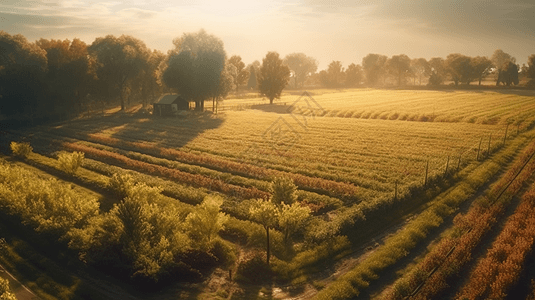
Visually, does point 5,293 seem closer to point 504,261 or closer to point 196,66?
point 504,261

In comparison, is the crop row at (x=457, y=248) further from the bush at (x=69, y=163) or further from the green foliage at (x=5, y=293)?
the bush at (x=69, y=163)

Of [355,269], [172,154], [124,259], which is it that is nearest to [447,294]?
[355,269]

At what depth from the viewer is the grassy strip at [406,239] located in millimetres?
17047

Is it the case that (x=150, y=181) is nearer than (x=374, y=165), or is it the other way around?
(x=150, y=181)

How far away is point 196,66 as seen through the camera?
73000 millimetres

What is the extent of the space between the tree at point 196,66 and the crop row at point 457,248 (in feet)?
192

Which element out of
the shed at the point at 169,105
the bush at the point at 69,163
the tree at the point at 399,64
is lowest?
the bush at the point at 69,163

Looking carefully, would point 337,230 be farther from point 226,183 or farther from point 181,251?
point 226,183

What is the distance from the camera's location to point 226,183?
31.6 meters

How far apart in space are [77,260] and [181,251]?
20.8 ft

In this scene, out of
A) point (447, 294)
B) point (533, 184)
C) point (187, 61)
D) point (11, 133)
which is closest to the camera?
point (447, 294)

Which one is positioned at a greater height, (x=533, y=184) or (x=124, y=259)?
(x=533, y=184)

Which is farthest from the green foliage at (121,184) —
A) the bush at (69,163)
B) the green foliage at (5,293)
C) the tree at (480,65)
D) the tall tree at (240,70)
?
the tree at (480,65)

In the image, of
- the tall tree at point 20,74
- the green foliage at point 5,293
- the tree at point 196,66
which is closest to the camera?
the green foliage at point 5,293
